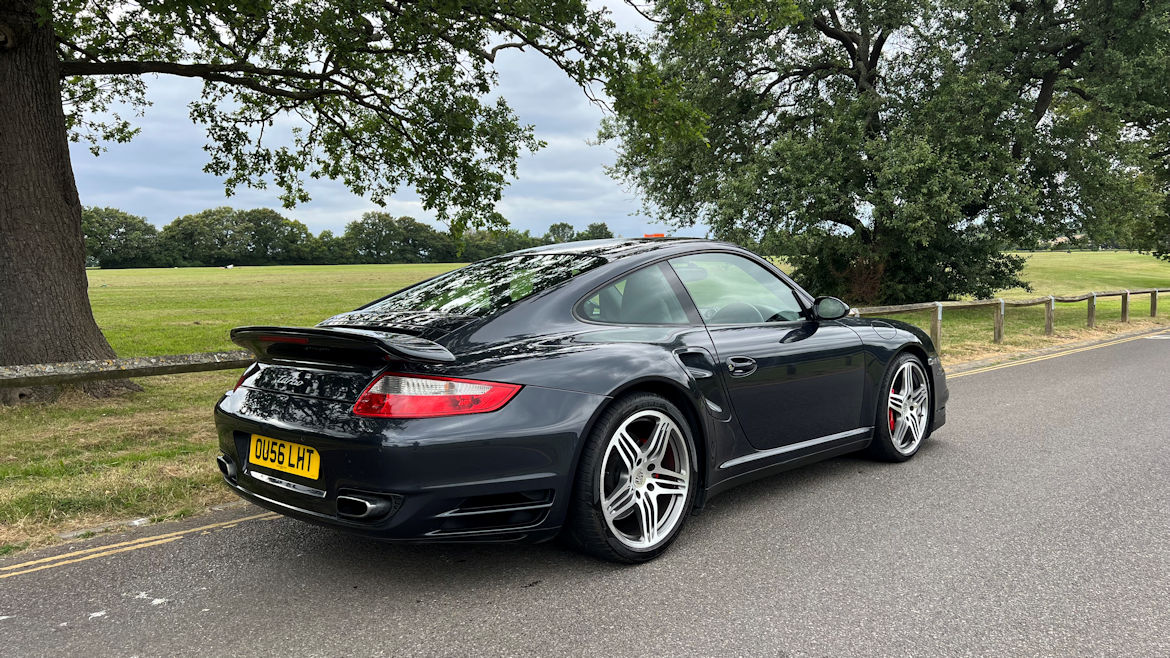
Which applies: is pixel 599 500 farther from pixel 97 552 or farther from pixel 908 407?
pixel 908 407

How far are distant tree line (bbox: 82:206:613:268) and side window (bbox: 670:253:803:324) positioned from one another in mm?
74149

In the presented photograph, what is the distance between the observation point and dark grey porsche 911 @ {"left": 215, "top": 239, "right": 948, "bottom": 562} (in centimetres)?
274

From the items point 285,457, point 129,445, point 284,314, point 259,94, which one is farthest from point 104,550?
point 284,314

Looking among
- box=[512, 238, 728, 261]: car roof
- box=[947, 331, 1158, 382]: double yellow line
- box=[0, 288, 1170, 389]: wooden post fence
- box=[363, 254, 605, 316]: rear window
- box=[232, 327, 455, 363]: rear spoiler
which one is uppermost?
box=[512, 238, 728, 261]: car roof

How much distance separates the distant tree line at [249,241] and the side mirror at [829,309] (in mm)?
74211

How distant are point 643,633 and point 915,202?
56.3 ft

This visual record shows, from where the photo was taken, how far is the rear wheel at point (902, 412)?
15.4 feet

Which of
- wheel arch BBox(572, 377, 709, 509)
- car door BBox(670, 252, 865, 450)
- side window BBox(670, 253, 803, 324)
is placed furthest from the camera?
side window BBox(670, 253, 803, 324)

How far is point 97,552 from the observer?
3424mm

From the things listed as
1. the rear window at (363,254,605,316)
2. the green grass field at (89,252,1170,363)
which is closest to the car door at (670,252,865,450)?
the rear window at (363,254,605,316)

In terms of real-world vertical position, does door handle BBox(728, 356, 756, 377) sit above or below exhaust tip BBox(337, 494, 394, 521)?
above

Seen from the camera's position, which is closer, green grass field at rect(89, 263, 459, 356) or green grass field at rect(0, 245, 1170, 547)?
green grass field at rect(0, 245, 1170, 547)

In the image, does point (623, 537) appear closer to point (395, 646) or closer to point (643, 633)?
point (643, 633)

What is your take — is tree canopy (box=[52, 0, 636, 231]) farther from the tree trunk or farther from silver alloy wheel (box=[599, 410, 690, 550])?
silver alloy wheel (box=[599, 410, 690, 550])
